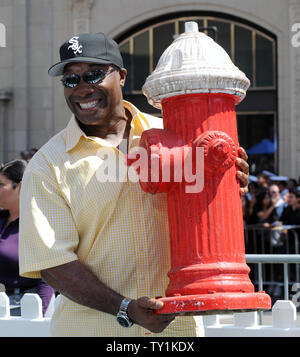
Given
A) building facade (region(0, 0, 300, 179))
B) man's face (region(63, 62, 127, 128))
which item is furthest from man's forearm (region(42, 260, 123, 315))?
building facade (region(0, 0, 300, 179))

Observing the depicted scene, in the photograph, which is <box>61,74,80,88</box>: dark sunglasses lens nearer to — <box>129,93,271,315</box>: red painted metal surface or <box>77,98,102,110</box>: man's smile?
<box>77,98,102,110</box>: man's smile

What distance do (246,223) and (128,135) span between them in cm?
872

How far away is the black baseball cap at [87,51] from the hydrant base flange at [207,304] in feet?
3.23

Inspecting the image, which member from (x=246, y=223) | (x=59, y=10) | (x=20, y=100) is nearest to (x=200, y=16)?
(x=59, y=10)

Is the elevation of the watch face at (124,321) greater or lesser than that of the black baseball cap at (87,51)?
lesser

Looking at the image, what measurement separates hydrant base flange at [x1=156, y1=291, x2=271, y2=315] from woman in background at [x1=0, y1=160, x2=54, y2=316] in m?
2.87

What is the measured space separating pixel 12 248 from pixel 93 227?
254 centimetres

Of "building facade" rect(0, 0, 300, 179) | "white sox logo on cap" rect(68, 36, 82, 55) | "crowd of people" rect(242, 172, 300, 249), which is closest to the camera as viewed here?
"white sox logo on cap" rect(68, 36, 82, 55)

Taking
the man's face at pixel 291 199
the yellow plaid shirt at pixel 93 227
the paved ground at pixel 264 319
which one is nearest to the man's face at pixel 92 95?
the yellow plaid shirt at pixel 93 227

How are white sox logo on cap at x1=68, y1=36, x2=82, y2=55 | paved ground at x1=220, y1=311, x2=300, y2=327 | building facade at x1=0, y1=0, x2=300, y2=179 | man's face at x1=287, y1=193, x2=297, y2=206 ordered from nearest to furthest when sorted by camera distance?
1. white sox logo on cap at x1=68, y1=36, x2=82, y2=55
2. paved ground at x1=220, y1=311, x2=300, y2=327
3. man's face at x1=287, y1=193, x2=297, y2=206
4. building facade at x1=0, y1=0, x2=300, y2=179

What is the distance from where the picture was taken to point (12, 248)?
550cm

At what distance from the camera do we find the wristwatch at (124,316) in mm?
2934

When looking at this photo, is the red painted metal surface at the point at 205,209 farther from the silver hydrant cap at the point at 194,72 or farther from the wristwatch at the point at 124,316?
the wristwatch at the point at 124,316

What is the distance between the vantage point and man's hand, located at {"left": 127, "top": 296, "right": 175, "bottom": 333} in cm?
283
